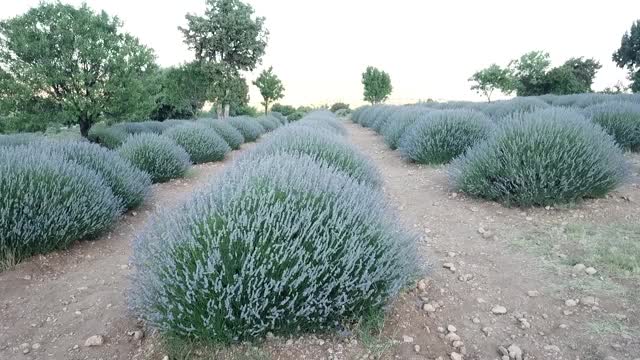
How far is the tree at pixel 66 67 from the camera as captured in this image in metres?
9.62

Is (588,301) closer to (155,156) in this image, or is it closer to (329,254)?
(329,254)

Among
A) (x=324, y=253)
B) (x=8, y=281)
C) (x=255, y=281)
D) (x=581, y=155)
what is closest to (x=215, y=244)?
(x=255, y=281)

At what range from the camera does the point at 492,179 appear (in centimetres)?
446

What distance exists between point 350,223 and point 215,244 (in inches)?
29.0

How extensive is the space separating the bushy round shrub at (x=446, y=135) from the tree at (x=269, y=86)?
31250mm

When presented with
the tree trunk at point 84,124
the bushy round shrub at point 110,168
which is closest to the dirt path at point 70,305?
the bushy round shrub at point 110,168

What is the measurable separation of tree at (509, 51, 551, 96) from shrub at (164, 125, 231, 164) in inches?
1462

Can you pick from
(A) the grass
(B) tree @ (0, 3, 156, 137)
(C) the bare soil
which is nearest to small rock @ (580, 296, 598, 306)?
(C) the bare soil

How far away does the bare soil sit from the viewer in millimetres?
1967

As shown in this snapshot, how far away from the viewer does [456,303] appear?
8.09 ft

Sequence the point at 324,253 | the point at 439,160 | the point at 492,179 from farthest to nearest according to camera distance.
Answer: the point at 439,160 < the point at 492,179 < the point at 324,253

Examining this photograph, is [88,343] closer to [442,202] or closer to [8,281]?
[8,281]

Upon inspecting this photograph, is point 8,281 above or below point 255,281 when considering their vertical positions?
below

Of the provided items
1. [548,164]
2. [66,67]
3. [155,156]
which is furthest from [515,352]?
[66,67]
